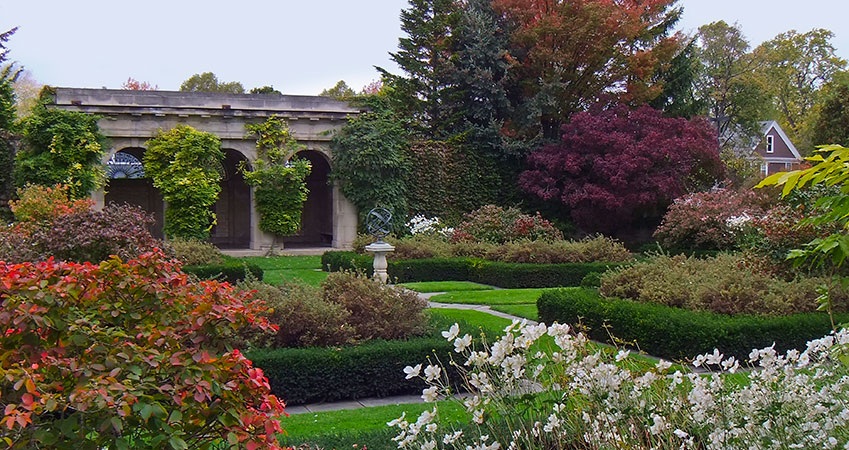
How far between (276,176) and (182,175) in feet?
8.00

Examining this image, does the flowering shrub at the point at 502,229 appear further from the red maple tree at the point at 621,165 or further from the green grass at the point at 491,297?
the green grass at the point at 491,297

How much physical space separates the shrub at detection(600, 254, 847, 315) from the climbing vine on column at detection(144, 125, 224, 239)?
41.5 feet

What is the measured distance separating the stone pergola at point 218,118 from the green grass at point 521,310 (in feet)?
35.9

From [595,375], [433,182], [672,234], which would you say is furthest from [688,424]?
[433,182]

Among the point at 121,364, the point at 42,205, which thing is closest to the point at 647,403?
the point at 121,364

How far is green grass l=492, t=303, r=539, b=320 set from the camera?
30.0ft

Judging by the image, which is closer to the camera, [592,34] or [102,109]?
[102,109]

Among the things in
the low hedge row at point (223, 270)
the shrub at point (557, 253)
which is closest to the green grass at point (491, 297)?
the shrub at point (557, 253)

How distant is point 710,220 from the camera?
52.0 ft

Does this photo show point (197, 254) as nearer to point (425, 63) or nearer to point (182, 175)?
point (182, 175)

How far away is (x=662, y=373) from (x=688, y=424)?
0.76ft

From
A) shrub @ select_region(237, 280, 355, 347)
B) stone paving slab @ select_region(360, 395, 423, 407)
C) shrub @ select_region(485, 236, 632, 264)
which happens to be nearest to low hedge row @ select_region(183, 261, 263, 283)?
shrub @ select_region(485, 236, 632, 264)

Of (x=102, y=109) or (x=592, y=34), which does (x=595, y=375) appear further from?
(x=592, y=34)

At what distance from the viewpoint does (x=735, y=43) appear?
30.8 meters
